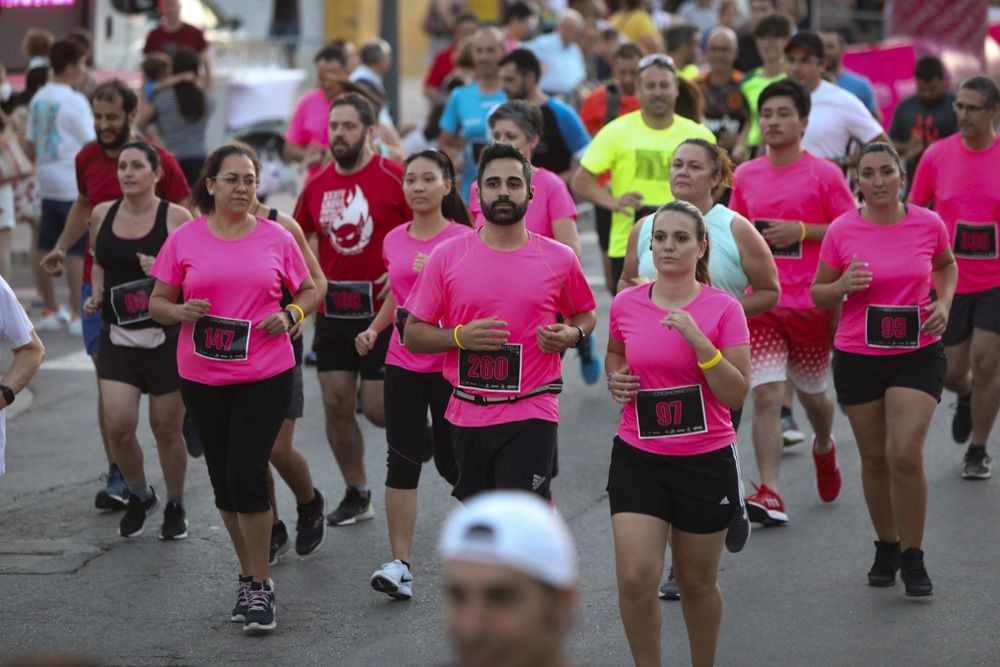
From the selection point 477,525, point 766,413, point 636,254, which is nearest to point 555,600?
point 477,525

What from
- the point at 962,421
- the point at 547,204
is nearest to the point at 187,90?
the point at 547,204

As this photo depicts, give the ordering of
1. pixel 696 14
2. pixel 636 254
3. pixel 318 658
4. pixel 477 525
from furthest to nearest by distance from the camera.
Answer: pixel 696 14, pixel 636 254, pixel 318 658, pixel 477 525

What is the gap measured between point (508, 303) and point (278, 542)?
6.99ft

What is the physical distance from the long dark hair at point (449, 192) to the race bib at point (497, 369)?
1.40m

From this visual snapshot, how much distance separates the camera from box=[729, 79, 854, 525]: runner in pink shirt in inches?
311

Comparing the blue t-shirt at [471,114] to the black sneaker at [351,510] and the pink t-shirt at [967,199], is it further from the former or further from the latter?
the black sneaker at [351,510]

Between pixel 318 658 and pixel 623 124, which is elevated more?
pixel 623 124

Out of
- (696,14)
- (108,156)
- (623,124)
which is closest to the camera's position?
(108,156)

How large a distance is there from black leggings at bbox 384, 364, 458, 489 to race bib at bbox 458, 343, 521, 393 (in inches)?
40.2

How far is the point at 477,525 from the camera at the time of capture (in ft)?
9.39

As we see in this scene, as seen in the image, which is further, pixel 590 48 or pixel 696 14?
pixel 696 14

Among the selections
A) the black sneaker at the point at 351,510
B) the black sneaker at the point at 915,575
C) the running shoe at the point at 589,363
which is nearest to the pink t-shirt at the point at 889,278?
the black sneaker at the point at 915,575

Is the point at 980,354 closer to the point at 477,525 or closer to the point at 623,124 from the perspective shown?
the point at 623,124

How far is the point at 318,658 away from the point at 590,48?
15.6 m
